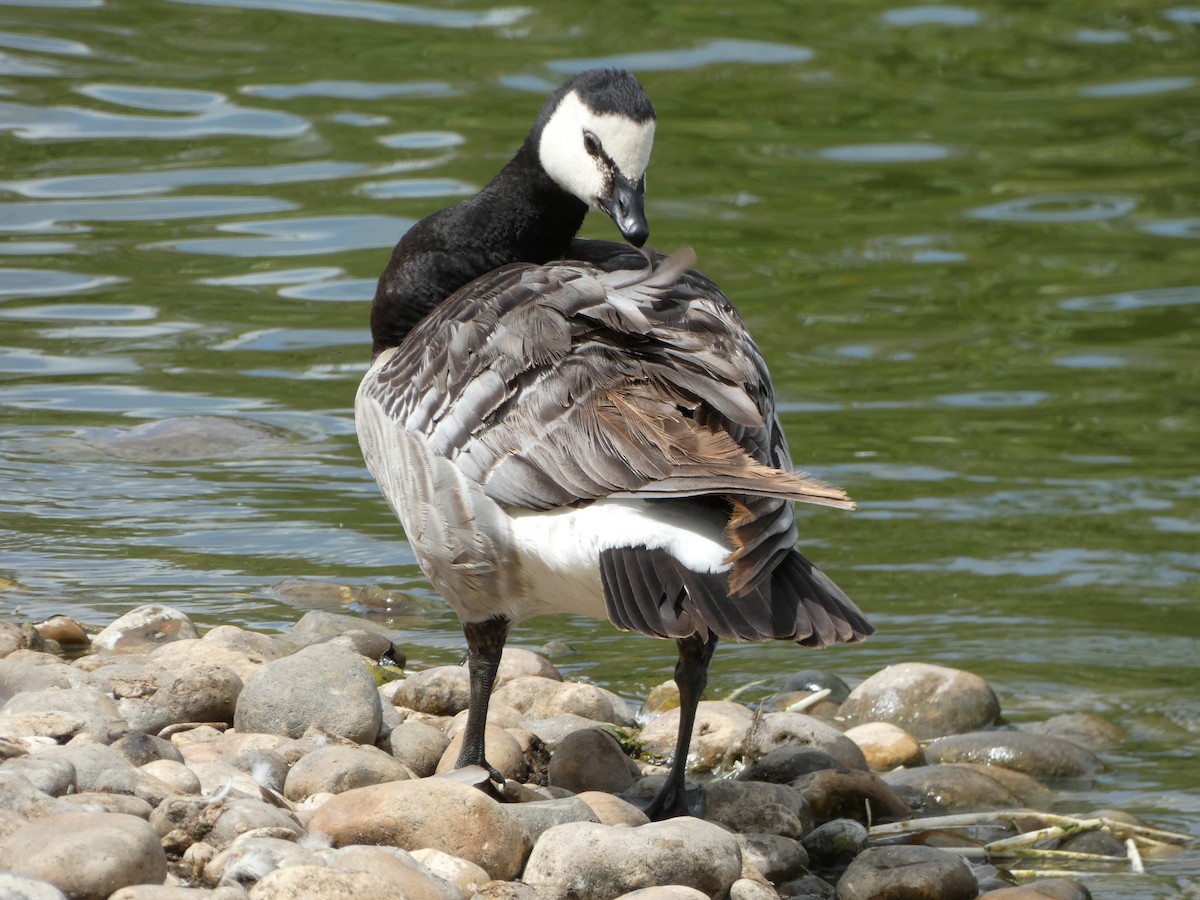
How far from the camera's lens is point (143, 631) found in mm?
6648

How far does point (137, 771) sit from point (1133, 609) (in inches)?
194

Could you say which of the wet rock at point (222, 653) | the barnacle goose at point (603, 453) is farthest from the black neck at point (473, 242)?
the wet rock at point (222, 653)

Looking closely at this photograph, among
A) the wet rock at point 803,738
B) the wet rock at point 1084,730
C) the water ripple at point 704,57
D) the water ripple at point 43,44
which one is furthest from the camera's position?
the water ripple at point 43,44

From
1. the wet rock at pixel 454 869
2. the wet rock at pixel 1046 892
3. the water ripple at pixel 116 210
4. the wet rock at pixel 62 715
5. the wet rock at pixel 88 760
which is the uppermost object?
the water ripple at pixel 116 210

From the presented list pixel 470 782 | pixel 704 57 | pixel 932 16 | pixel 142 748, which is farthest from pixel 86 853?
pixel 932 16

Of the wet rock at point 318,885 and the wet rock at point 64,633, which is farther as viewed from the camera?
the wet rock at point 64,633

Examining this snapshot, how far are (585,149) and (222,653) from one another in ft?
6.96

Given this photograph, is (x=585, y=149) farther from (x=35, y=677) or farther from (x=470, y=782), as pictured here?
(x=35, y=677)

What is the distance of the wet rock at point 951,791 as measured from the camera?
5930mm

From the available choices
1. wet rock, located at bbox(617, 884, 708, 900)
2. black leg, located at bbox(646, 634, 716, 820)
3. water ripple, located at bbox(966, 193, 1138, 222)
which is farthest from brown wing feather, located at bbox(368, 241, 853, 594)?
water ripple, located at bbox(966, 193, 1138, 222)

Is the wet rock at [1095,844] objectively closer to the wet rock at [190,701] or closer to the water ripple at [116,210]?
the wet rock at [190,701]

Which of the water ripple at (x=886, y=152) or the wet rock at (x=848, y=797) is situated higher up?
the water ripple at (x=886, y=152)

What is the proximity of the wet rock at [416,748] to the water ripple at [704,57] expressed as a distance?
1199 cm

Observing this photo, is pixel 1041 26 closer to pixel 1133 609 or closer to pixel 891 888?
pixel 1133 609
